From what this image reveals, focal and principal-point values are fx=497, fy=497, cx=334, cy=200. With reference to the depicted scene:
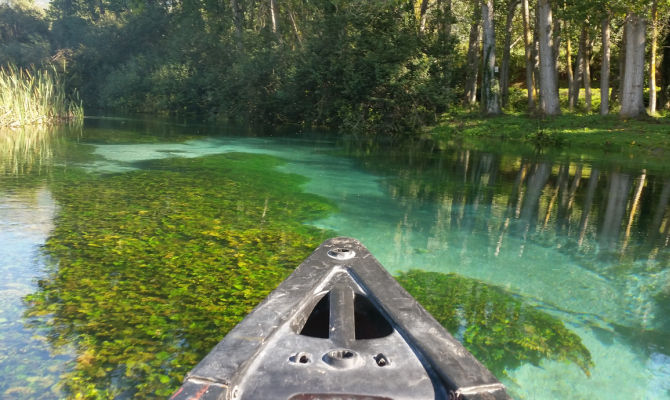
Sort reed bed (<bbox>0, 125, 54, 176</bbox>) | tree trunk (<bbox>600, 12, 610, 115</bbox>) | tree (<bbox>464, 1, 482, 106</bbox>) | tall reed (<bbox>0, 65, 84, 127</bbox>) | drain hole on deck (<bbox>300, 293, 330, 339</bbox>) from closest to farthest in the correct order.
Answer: drain hole on deck (<bbox>300, 293, 330, 339</bbox>) < reed bed (<bbox>0, 125, 54, 176</bbox>) < tall reed (<bbox>0, 65, 84, 127</bbox>) < tree trunk (<bbox>600, 12, 610, 115</bbox>) < tree (<bbox>464, 1, 482, 106</bbox>)

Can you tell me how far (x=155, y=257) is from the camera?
17.1ft

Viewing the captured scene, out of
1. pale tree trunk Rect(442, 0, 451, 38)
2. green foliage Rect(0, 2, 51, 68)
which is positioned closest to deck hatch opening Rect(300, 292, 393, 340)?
pale tree trunk Rect(442, 0, 451, 38)

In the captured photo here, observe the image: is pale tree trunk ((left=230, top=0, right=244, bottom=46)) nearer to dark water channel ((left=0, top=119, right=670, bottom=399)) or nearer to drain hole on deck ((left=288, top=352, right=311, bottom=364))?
dark water channel ((left=0, top=119, right=670, bottom=399))

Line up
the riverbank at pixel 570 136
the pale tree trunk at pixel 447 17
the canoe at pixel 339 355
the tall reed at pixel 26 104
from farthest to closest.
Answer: the pale tree trunk at pixel 447 17 < the tall reed at pixel 26 104 < the riverbank at pixel 570 136 < the canoe at pixel 339 355

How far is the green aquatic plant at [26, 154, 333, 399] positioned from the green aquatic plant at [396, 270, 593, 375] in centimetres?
150

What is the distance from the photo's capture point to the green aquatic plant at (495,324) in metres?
3.62

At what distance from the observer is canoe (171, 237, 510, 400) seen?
6.49 feet

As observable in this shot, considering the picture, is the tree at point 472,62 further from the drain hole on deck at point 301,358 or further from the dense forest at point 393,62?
the drain hole on deck at point 301,358

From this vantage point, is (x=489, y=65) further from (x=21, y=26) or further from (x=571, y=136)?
(x=21, y=26)

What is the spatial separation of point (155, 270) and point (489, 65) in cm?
1830

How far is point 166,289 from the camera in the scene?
14.5ft

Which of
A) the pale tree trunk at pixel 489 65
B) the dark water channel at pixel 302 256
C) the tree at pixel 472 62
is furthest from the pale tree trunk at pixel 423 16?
the dark water channel at pixel 302 256

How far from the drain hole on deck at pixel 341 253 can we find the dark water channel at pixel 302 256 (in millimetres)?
1036

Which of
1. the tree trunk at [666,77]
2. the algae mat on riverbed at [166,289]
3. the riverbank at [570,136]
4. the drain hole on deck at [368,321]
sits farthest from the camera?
the tree trunk at [666,77]
